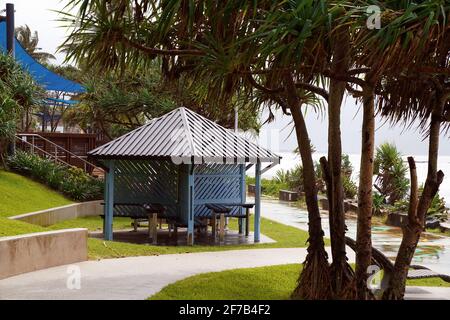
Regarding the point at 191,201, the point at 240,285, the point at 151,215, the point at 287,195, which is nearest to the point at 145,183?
the point at 151,215

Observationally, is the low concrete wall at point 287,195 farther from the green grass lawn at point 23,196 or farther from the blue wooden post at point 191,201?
the blue wooden post at point 191,201

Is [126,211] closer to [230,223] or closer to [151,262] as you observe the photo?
[230,223]

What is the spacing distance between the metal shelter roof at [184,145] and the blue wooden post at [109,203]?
0.46m

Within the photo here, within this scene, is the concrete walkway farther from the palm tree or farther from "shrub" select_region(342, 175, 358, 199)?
the palm tree

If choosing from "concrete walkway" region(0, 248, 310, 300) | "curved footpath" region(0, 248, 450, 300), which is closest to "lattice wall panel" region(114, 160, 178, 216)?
"concrete walkway" region(0, 248, 310, 300)

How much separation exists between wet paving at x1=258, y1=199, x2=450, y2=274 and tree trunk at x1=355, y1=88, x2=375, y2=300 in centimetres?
447

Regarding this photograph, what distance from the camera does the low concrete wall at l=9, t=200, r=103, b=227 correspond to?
1669cm

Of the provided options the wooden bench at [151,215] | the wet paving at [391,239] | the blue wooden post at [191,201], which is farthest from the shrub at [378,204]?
the blue wooden post at [191,201]

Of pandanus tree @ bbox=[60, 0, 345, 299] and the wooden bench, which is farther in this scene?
the wooden bench

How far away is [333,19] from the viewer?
6766 millimetres

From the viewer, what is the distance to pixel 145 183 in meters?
18.2

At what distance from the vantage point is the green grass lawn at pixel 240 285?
8.94 meters

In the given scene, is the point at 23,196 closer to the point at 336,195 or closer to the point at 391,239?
the point at 391,239

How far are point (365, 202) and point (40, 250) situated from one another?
461 centimetres
